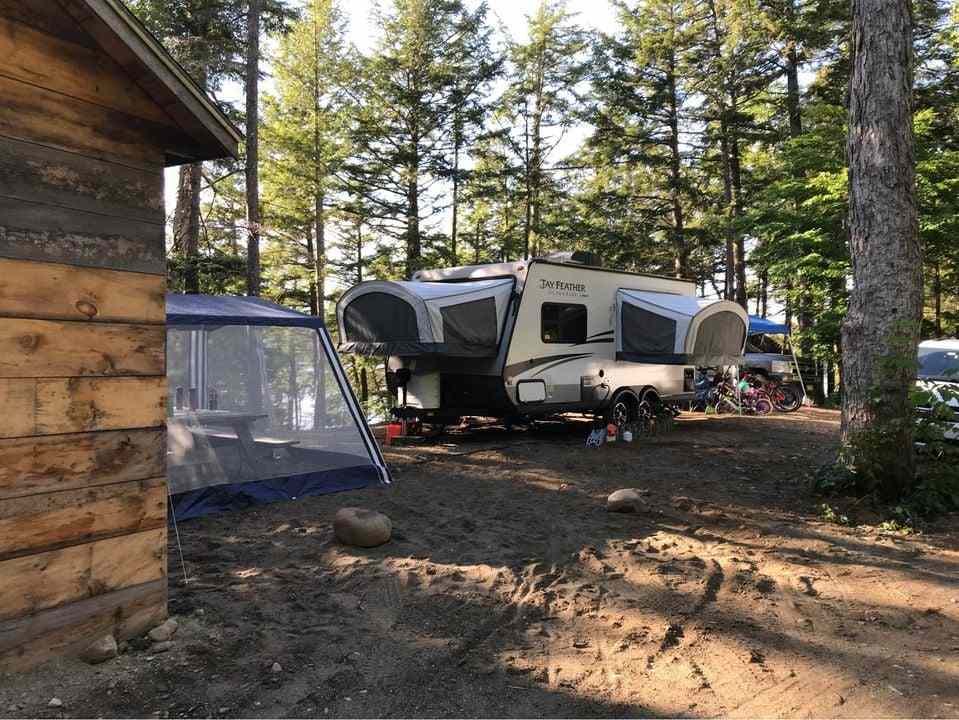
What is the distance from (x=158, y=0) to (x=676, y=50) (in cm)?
1570

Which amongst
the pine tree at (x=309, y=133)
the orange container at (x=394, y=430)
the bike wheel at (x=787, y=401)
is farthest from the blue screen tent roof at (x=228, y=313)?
the pine tree at (x=309, y=133)

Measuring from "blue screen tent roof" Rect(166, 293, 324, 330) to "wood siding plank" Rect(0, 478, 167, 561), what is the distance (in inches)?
108

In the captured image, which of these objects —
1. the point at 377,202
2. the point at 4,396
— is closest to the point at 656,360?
the point at 4,396

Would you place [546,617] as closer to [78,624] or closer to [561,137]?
[78,624]

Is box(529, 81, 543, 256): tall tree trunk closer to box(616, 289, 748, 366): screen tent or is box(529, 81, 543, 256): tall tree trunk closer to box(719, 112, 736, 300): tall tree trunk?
box(719, 112, 736, 300): tall tree trunk

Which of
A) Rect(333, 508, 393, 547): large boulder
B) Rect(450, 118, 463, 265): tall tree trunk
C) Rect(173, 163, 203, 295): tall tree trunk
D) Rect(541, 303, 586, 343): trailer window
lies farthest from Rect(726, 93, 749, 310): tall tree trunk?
Rect(333, 508, 393, 547): large boulder

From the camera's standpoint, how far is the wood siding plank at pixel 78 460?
2.92 metres

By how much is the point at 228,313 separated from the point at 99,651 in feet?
11.9

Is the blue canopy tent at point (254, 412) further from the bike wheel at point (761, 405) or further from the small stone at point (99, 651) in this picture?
the bike wheel at point (761, 405)

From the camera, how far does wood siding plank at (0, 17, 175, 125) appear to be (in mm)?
2977

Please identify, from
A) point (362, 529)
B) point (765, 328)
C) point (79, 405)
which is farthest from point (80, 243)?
point (765, 328)

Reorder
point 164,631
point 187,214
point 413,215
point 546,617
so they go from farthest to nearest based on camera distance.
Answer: point 413,215, point 187,214, point 546,617, point 164,631

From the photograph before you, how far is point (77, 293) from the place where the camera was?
317 centimetres

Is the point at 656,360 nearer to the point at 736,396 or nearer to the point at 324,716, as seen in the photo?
the point at 736,396
